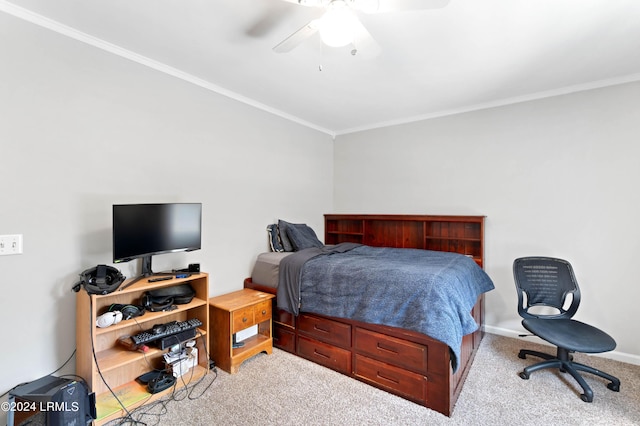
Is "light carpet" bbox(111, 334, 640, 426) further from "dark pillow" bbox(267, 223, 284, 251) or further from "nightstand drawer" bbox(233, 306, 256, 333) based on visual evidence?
"dark pillow" bbox(267, 223, 284, 251)

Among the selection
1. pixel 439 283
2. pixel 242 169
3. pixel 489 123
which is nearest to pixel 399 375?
pixel 439 283

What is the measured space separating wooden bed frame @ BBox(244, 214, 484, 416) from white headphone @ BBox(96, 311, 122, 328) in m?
1.33

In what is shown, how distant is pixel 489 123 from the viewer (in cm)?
329

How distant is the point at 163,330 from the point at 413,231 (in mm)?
2910

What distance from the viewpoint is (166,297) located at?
2189 millimetres

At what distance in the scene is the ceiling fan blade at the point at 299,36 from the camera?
154cm

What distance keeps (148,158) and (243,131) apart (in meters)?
1.04

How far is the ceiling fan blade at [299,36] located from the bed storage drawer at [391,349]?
2.06m

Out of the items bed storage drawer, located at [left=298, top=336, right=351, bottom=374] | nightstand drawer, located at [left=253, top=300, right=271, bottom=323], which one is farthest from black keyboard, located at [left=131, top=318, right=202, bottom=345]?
bed storage drawer, located at [left=298, top=336, right=351, bottom=374]

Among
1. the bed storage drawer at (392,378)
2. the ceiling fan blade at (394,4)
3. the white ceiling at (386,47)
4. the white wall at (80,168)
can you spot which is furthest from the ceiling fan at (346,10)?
the bed storage drawer at (392,378)

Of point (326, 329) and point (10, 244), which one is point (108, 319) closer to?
point (10, 244)

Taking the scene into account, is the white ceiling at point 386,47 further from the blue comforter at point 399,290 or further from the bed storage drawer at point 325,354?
the bed storage drawer at point 325,354

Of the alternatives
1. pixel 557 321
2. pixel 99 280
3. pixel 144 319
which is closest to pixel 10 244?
pixel 99 280

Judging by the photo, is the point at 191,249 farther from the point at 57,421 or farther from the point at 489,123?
the point at 489,123
